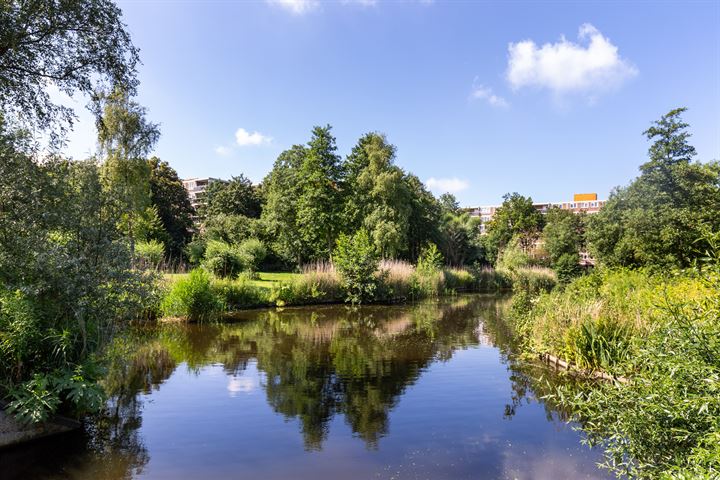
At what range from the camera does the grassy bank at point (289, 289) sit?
15.8 m

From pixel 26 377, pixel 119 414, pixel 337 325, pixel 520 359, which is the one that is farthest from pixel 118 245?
pixel 337 325

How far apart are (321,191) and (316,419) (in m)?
25.8

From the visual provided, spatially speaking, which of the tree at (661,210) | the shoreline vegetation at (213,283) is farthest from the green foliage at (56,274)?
the tree at (661,210)

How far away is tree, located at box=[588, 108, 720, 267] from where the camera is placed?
1795 centimetres

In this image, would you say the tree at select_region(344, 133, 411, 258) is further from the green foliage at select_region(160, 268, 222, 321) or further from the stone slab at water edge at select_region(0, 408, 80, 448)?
the stone slab at water edge at select_region(0, 408, 80, 448)

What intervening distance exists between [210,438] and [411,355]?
6.26 m

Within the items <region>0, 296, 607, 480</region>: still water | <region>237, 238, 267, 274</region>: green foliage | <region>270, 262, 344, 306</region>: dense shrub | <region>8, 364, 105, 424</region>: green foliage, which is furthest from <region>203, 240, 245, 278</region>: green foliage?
<region>8, 364, 105, 424</region>: green foliage

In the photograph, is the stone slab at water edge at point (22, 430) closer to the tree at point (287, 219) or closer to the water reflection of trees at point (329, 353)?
the water reflection of trees at point (329, 353)

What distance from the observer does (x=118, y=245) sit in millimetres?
6688

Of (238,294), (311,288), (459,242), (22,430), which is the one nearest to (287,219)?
(311,288)

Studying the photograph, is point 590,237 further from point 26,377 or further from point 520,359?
point 26,377

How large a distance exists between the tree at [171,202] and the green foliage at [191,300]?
81.7 ft

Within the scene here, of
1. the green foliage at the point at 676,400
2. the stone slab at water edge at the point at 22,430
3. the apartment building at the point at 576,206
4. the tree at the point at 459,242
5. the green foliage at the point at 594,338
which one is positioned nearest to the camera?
the green foliage at the point at 676,400

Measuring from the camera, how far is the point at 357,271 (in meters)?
23.0
